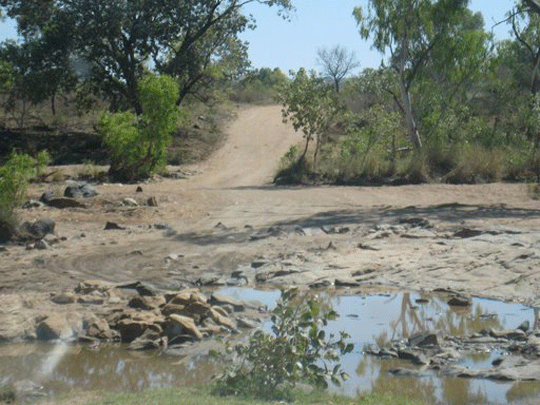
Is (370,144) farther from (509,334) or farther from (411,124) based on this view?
(509,334)

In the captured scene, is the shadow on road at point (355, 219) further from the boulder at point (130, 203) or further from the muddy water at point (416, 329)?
the muddy water at point (416, 329)

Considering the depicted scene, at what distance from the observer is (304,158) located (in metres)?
29.3

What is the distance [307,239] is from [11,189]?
5582mm

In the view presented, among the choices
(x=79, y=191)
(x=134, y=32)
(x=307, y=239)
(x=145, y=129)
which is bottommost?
(x=307, y=239)

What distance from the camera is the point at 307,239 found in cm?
1673

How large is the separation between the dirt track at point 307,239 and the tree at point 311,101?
4.68m

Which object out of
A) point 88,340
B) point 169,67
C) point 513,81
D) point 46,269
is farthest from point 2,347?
point 513,81

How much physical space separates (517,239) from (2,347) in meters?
8.84

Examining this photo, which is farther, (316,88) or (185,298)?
(316,88)

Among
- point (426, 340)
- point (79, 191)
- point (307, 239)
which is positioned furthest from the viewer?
point (79, 191)

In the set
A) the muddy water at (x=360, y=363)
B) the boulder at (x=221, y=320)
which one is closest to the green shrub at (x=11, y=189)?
the muddy water at (x=360, y=363)

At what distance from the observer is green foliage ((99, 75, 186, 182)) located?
27.0m

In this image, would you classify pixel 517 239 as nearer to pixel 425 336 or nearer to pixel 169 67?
pixel 425 336

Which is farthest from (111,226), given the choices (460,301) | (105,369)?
(105,369)
